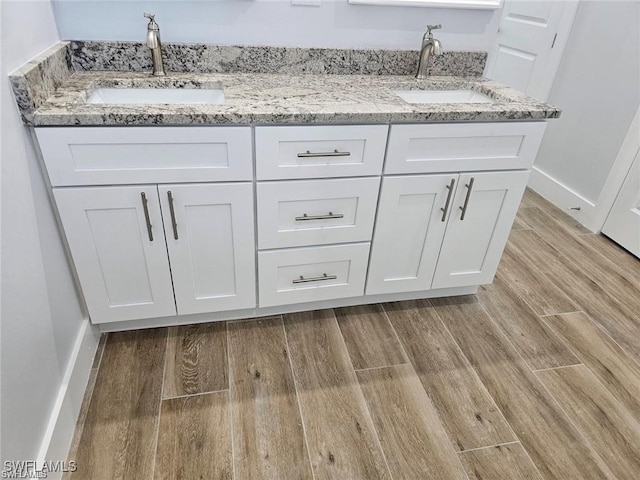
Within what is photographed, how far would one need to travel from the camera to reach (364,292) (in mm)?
1774

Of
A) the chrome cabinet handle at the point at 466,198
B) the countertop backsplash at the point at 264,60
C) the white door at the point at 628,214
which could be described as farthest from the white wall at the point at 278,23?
the white door at the point at 628,214

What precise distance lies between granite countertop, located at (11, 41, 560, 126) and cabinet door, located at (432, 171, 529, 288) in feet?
0.80

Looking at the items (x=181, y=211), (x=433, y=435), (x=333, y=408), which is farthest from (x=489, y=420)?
(x=181, y=211)

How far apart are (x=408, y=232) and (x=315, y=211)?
0.39 m

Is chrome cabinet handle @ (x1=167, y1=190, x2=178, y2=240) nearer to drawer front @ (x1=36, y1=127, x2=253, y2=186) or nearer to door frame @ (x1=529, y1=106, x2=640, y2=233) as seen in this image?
drawer front @ (x1=36, y1=127, x2=253, y2=186)

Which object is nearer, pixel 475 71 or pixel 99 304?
pixel 99 304

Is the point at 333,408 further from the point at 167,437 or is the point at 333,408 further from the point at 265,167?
the point at 265,167

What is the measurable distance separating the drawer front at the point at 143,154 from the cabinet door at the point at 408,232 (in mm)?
541

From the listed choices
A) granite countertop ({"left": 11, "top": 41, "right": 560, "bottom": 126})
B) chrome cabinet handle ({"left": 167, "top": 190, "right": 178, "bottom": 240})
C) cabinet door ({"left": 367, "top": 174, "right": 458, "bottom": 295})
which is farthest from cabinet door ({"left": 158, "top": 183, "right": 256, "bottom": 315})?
cabinet door ({"left": 367, "top": 174, "right": 458, "bottom": 295})

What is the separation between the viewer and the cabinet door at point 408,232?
155 cm

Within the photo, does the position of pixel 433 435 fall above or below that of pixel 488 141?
below

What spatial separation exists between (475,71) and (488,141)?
55cm

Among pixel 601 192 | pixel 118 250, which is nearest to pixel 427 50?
pixel 118 250

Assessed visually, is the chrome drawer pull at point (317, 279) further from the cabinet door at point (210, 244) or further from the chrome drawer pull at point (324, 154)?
the chrome drawer pull at point (324, 154)
